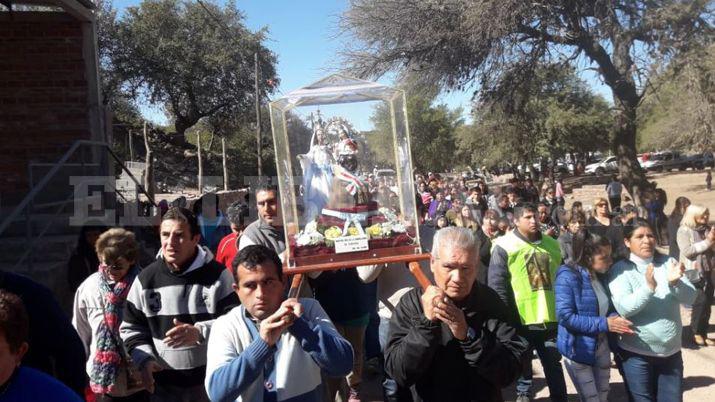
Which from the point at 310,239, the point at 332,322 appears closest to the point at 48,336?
the point at 310,239

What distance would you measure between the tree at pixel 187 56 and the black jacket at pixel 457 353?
1025 inches

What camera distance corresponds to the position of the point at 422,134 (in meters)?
25.4

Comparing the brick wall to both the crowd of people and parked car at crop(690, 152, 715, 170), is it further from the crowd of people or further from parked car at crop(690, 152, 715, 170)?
parked car at crop(690, 152, 715, 170)

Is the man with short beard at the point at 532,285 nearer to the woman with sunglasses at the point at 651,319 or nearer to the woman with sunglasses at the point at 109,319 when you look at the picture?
the woman with sunglasses at the point at 651,319

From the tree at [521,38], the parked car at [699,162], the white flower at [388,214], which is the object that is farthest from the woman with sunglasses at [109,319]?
the parked car at [699,162]

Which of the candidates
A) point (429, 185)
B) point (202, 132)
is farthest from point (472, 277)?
point (202, 132)

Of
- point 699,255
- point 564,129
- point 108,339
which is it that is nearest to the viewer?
point 108,339

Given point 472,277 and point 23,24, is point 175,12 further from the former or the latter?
point 472,277

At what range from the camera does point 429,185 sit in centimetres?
1720

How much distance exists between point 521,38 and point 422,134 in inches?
394

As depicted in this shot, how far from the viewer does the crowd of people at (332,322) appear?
93.3 inches

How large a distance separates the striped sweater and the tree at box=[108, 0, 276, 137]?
25087 millimetres

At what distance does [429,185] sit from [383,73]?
3.48 meters

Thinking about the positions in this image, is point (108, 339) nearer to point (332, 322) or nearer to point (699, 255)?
point (332, 322)
